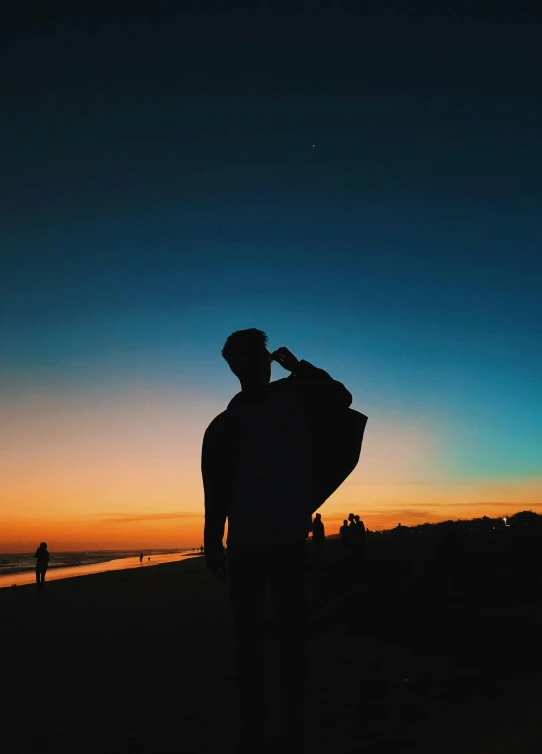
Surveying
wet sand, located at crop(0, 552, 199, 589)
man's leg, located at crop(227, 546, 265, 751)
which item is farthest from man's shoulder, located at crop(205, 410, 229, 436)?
wet sand, located at crop(0, 552, 199, 589)

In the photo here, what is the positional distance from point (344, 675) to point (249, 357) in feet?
12.7

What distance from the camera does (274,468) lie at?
9.70ft

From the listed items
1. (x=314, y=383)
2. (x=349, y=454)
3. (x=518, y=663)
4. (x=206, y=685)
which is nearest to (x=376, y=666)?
(x=518, y=663)

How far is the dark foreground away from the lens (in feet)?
12.2

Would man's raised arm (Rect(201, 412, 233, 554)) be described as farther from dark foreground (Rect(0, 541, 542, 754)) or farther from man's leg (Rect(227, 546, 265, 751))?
dark foreground (Rect(0, 541, 542, 754))

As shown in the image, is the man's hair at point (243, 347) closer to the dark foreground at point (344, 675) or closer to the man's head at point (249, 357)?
the man's head at point (249, 357)

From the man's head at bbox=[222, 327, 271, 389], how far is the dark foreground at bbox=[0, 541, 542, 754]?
8.18ft

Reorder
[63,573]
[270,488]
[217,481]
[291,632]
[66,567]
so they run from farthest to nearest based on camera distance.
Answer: [66,567] < [63,573] < [217,481] < [270,488] < [291,632]

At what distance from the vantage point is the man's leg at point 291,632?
2.71 meters

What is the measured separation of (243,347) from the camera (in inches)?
126

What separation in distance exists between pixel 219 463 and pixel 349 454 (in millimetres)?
807

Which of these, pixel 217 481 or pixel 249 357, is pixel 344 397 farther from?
pixel 217 481

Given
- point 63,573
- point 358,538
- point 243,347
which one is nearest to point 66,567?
point 63,573

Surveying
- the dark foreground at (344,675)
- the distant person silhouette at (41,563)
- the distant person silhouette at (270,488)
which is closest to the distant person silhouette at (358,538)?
the dark foreground at (344,675)
